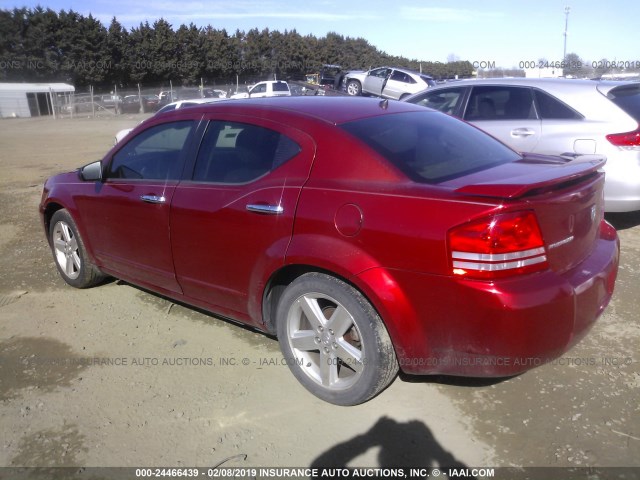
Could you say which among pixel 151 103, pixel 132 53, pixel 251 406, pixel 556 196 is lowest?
pixel 251 406

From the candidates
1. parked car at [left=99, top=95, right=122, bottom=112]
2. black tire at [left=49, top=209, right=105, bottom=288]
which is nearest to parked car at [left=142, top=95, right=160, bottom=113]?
parked car at [left=99, top=95, right=122, bottom=112]

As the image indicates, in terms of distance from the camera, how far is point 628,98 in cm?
537

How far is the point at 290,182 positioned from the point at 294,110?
1.73 feet

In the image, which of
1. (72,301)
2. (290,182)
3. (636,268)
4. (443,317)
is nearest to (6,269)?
(72,301)

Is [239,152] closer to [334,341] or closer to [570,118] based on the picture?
[334,341]

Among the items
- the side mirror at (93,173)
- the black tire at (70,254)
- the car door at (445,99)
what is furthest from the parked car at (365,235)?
the car door at (445,99)

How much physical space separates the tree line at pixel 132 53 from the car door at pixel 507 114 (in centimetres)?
4771

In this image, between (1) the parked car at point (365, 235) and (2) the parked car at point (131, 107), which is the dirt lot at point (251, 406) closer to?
(1) the parked car at point (365, 235)

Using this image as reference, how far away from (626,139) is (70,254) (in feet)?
16.9

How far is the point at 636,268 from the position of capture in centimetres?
484

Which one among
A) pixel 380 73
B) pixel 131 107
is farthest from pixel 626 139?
pixel 131 107

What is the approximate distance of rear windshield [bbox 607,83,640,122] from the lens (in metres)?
5.25

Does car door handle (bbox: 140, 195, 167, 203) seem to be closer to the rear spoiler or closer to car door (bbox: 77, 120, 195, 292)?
car door (bbox: 77, 120, 195, 292)

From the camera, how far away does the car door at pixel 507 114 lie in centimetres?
577
